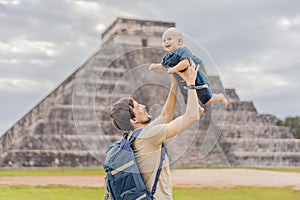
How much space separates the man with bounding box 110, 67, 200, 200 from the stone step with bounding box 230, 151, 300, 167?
2408 centimetres

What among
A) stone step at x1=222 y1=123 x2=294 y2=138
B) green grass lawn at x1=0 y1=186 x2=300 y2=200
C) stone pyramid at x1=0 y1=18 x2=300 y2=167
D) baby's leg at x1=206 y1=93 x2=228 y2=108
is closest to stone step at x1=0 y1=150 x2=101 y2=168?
stone pyramid at x1=0 y1=18 x2=300 y2=167

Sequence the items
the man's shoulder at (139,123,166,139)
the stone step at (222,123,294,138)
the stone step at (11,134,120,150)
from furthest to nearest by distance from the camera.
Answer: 1. the stone step at (222,123,294,138)
2. the stone step at (11,134,120,150)
3. the man's shoulder at (139,123,166,139)

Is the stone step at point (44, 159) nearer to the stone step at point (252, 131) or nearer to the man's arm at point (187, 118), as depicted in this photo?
the stone step at point (252, 131)

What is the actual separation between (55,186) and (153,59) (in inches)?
624

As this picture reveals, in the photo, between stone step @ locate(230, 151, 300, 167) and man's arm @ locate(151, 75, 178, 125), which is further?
stone step @ locate(230, 151, 300, 167)

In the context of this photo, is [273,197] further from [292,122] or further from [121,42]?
[292,122]

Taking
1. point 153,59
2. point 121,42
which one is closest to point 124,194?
point 153,59

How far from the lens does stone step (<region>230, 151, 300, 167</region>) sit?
27484 mm

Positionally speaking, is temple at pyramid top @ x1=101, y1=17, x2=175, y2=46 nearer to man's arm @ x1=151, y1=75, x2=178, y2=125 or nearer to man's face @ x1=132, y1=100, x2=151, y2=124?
man's arm @ x1=151, y1=75, x2=178, y2=125

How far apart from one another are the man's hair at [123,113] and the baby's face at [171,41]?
0.45m

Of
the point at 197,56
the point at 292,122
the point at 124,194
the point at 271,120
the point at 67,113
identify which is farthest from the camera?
the point at 292,122

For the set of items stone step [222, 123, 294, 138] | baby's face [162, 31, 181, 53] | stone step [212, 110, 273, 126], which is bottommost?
baby's face [162, 31, 181, 53]

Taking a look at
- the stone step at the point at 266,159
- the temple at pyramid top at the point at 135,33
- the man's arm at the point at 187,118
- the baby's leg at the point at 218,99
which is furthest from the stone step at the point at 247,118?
the man's arm at the point at 187,118

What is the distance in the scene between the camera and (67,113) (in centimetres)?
2712
